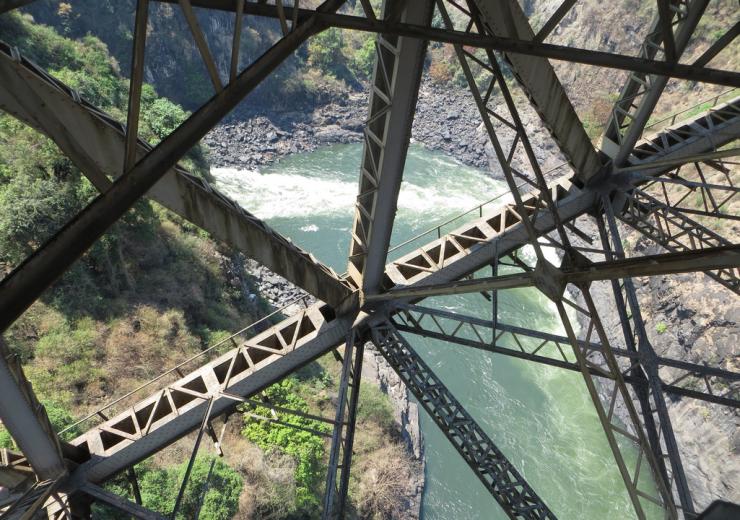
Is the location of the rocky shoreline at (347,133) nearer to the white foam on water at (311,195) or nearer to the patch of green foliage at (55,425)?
the white foam on water at (311,195)

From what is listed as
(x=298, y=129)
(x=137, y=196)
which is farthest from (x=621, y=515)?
(x=298, y=129)

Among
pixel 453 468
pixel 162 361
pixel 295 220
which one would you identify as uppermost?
pixel 295 220

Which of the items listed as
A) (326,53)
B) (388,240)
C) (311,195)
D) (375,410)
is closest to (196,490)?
(375,410)

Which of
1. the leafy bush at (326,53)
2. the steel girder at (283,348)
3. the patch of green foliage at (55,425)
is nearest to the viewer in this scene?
the steel girder at (283,348)

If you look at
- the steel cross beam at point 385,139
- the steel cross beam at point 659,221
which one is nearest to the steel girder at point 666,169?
the steel cross beam at point 659,221

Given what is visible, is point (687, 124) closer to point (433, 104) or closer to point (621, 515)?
point (621, 515)

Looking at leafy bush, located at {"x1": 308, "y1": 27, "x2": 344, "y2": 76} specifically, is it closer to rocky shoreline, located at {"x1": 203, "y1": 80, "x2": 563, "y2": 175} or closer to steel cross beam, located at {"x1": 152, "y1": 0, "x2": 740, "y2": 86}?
rocky shoreline, located at {"x1": 203, "y1": 80, "x2": 563, "y2": 175}

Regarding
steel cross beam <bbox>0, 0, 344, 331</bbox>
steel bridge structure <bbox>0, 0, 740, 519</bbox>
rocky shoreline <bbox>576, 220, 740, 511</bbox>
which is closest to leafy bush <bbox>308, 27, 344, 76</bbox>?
rocky shoreline <bbox>576, 220, 740, 511</bbox>
